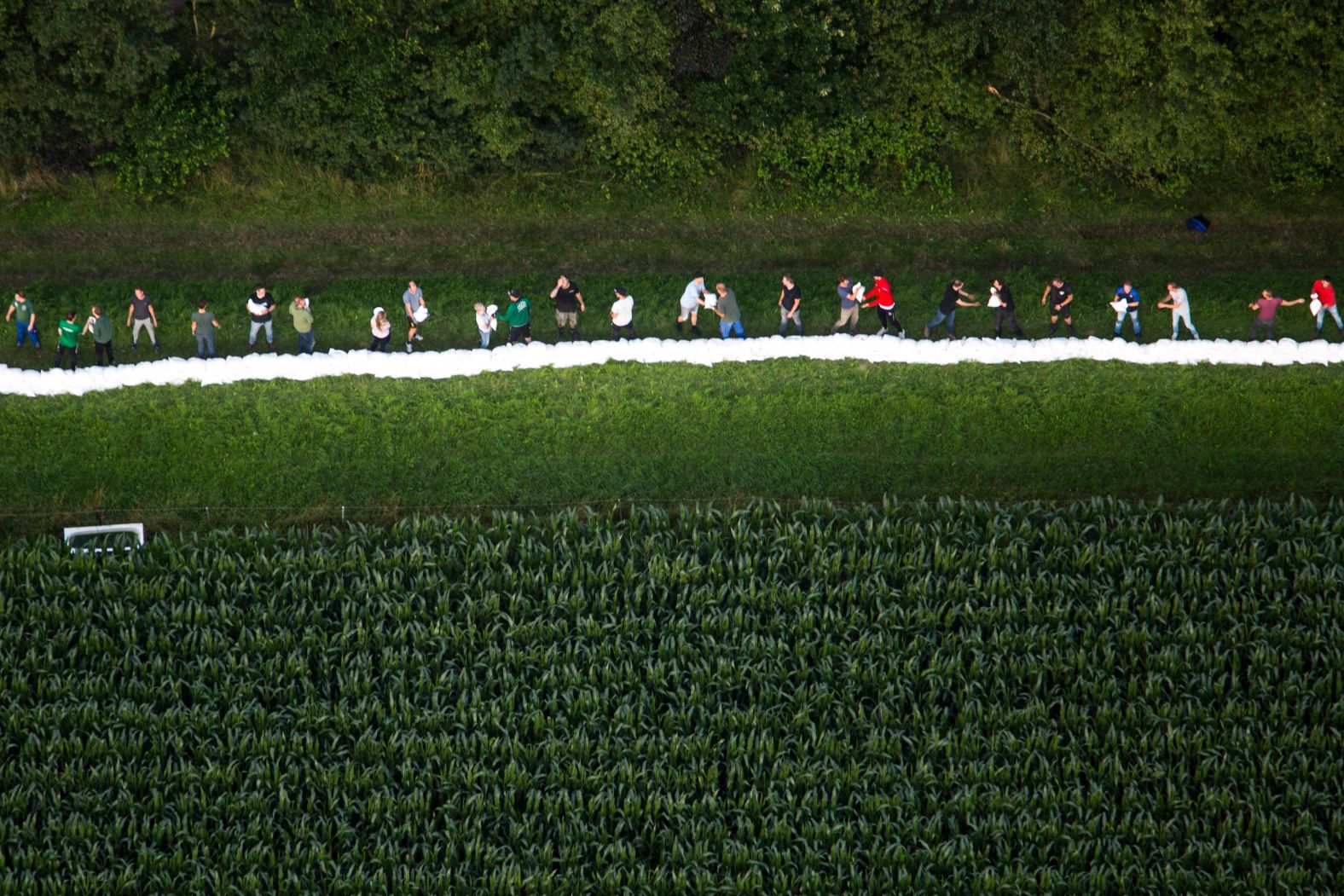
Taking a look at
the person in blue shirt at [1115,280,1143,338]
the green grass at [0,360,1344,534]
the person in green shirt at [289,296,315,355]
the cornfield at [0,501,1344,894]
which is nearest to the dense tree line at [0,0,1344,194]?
the person in blue shirt at [1115,280,1143,338]

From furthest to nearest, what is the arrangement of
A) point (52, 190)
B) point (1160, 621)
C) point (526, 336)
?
point (52, 190), point (526, 336), point (1160, 621)

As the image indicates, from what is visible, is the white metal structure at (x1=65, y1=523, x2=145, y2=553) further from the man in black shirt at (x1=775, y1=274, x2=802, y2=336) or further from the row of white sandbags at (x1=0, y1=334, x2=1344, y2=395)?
the man in black shirt at (x1=775, y1=274, x2=802, y2=336)

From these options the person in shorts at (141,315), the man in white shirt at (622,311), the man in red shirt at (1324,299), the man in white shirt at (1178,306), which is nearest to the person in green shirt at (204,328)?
the person in shorts at (141,315)

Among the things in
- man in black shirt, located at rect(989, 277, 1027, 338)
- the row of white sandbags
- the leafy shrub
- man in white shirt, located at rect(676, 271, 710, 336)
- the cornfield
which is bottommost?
the cornfield

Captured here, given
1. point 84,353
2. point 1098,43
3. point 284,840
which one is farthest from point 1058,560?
point 84,353

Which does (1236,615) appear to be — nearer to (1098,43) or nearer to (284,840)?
(1098,43)
